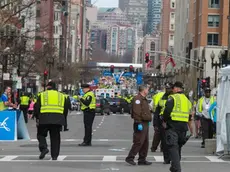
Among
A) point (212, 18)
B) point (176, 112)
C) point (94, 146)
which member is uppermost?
point (212, 18)

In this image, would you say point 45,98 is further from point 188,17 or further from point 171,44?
point 171,44

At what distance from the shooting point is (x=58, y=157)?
52.8ft

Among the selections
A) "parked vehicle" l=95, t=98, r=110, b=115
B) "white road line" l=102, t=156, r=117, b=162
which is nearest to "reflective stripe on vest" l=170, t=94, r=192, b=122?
"white road line" l=102, t=156, r=117, b=162

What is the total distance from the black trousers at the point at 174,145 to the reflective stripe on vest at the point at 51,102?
3208mm

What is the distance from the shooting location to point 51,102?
49.0 ft

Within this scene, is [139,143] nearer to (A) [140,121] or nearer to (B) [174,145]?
(A) [140,121]

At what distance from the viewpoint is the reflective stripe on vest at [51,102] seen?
48.9 feet

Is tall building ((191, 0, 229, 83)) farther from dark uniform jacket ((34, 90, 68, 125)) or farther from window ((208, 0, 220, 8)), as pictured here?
dark uniform jacket ((34, 90, 68, 125))

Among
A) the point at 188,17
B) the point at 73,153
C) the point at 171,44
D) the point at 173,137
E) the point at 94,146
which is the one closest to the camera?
the point at 173,137

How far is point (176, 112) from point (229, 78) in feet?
12.0

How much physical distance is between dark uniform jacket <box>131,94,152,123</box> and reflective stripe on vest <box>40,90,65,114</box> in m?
1.66

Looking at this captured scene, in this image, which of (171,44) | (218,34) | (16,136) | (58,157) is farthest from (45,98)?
(171,44)

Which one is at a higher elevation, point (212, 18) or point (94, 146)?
point (212, 18)

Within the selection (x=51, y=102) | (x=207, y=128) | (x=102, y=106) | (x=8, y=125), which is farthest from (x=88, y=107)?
(x=102, y=106)
